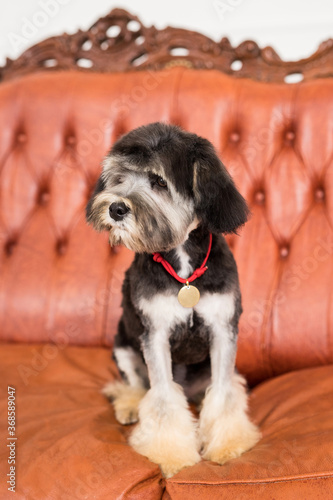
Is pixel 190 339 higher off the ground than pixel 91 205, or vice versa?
pixel 91 205

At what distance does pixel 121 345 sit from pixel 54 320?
0.49 m

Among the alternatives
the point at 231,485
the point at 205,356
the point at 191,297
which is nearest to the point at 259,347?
the point at 205,356

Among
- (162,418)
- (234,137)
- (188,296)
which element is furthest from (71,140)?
(162,418)

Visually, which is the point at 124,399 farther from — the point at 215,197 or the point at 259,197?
the point at 259,197

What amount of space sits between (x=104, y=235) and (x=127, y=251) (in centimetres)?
12

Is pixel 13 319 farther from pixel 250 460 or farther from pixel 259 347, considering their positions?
pixel 250 460

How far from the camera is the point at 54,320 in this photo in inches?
81.0

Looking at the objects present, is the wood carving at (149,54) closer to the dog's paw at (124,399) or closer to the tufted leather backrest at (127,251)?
the tufted leather backrest at (127,251)

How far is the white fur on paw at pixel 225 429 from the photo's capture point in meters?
1.36

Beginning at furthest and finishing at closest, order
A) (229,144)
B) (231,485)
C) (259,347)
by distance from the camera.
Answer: (229,144) → (259,347) → (231,485)

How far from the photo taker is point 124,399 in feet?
5.32

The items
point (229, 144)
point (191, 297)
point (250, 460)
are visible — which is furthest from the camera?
point (229, 144)

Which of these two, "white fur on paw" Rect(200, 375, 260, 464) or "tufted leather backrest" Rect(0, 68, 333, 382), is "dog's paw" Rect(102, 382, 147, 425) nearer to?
"white fur on paw" Rect(200, 375, 260, 464)

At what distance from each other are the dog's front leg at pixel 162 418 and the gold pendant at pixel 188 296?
0.26 feet
